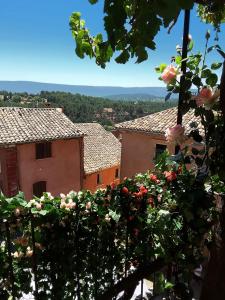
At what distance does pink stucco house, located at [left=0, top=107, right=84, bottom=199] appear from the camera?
583 inches

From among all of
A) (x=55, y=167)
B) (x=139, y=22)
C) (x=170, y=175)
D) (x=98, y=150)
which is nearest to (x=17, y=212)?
(x=170, y=175)

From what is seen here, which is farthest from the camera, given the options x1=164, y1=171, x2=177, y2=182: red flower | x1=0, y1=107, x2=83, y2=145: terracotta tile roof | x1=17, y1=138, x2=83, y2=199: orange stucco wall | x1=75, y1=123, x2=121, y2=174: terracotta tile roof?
x1=75, y1=123, x2=121, y2=174: terracotta tile roof

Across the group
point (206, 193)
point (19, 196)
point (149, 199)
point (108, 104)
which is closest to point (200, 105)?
point (206, 193)

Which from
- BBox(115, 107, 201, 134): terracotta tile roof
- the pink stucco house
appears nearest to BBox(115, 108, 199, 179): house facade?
BBox(115, 107, 201, 134): terracotta tile roof

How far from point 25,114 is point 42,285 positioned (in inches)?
608

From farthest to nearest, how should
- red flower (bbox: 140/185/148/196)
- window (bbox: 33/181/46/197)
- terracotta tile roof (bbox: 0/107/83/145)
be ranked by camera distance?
window (bbox: 33/181/46/197) → terracotta tile roof (bbox: 0/107/83/145) → red flower (bbox: 140/185/148/196)

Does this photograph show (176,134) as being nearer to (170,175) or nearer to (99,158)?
(170,175)

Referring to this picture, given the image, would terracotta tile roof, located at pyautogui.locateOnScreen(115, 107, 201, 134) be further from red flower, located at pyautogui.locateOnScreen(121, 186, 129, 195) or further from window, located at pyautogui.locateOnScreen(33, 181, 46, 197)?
red flower, located at pyautogui.locateOnScreen(121, 186, 129, 195)

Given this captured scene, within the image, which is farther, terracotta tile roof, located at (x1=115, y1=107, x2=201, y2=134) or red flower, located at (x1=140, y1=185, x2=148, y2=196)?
terracotta tile roof, located at (x1=115, y1=107, x2=201, y2=134)

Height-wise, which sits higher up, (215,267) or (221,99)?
(221,99)

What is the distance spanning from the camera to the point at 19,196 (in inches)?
79.4

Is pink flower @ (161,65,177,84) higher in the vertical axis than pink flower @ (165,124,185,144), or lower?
higher

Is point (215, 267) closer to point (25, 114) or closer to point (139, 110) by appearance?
point (25, 114)

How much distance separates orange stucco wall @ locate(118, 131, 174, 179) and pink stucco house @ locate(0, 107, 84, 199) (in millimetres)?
3412
